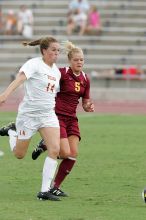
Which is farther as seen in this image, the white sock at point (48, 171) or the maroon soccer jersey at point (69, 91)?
the maroon soccer jersey at point (69, 91)

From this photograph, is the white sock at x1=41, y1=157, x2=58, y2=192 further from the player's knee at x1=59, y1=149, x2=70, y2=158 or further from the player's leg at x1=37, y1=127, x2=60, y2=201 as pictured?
the player's knee at x1=59, y1=149, x2=70, y2=158

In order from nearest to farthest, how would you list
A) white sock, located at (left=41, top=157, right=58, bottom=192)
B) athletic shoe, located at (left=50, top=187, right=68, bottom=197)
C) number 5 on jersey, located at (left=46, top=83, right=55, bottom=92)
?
white sock, located at (left=41, top=157, right=58, bottom=192)
number 5 on jersey, located at (left=46, top=83, right=55, bottom=92)
athletic shoe, located at (left=50, top=187, right=68, bottom=197)

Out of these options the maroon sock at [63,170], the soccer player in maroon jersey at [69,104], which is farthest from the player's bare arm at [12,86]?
the maroon sock at [63,170]

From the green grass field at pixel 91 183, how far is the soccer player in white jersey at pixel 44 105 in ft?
1.50

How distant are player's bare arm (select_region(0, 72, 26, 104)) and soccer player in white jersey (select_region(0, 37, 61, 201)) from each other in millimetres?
72

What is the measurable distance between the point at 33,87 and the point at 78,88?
2.56 ft

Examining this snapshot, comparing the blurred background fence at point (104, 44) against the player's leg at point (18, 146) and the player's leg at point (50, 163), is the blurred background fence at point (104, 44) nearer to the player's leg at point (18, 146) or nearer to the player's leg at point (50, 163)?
the player's leg at point (18, 146)

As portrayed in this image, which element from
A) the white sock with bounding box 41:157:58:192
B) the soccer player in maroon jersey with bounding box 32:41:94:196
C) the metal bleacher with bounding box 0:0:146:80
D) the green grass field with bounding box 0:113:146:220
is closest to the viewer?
the green grass field with bounding box 0:113:146:220

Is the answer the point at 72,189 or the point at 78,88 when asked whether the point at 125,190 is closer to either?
the point at 72,189

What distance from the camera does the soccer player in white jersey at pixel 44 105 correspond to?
30.1 feet

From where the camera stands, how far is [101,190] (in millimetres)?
10062

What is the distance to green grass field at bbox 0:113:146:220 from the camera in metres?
8.27

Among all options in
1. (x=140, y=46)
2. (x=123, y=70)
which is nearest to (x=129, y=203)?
(x=123, y=70)

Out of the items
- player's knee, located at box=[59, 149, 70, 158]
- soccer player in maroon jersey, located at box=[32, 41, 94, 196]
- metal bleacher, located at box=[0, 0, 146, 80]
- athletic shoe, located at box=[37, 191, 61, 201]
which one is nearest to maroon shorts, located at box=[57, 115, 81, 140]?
soccer player in maroon jersey, located at box=[32, 41, 94, 196]
